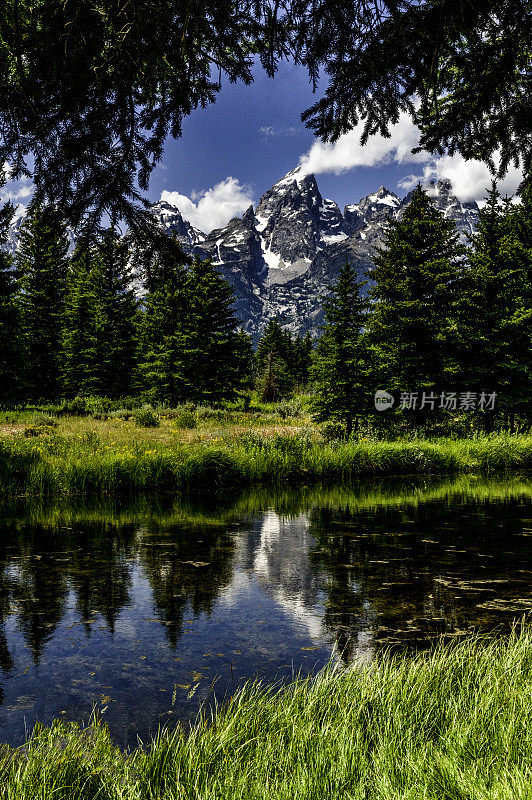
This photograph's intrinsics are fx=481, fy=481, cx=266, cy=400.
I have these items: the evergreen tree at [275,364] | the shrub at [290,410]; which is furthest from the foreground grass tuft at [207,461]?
the evergreen tree at [275,364]

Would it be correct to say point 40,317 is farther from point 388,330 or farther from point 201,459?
point 201,459

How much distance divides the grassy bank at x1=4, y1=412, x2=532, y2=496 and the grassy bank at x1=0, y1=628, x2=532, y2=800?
352 inches

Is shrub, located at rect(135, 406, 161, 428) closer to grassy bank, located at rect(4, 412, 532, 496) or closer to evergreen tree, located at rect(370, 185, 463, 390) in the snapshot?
grassy bank, located at rect(4, 412, 532, 496)

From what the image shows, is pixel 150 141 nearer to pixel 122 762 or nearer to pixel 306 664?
pixel 122 762

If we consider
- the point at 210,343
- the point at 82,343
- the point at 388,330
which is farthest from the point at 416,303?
the point at 82,343

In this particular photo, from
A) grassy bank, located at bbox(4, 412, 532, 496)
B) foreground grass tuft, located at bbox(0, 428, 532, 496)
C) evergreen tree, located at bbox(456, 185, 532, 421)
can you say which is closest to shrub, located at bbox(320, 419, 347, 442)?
foreground grass tuft, located at bbox(0, 428, 532, 496)

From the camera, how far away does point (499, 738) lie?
2305 mm

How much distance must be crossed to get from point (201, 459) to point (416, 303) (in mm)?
14733

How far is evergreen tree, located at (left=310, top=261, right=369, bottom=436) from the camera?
2058 cm

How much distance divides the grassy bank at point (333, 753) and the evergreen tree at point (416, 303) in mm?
20602

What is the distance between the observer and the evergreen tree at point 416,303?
2295 centimetres

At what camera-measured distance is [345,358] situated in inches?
812

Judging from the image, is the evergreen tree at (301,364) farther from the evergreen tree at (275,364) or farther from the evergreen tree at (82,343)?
the evergreen tree at (82,343)

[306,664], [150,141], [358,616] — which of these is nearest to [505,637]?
Result: [358,616]
